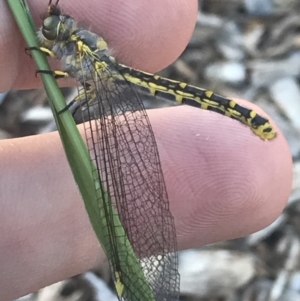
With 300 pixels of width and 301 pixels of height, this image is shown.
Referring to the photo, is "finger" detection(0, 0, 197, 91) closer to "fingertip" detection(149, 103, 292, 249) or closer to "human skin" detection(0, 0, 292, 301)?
"human skin" detection(0, 0, 292, 301)

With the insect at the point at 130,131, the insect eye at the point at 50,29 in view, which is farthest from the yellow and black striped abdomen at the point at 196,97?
the insect eye at the point at 50,29

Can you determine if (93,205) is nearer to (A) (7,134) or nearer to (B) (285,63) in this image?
(A) (7,134)

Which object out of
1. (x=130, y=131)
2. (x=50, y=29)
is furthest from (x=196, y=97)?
(x=50, y=29)

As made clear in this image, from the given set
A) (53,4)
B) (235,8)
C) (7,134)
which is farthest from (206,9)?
(53,4)

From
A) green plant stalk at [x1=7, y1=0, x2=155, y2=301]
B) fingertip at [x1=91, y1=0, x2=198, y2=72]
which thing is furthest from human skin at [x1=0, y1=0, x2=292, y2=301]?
green plant stalk at [x1=7, y1=0, x2=155, y2=301]

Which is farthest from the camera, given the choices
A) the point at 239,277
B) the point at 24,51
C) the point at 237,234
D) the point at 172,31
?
the point at 239,277

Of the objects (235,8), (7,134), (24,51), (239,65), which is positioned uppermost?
(235,8)
